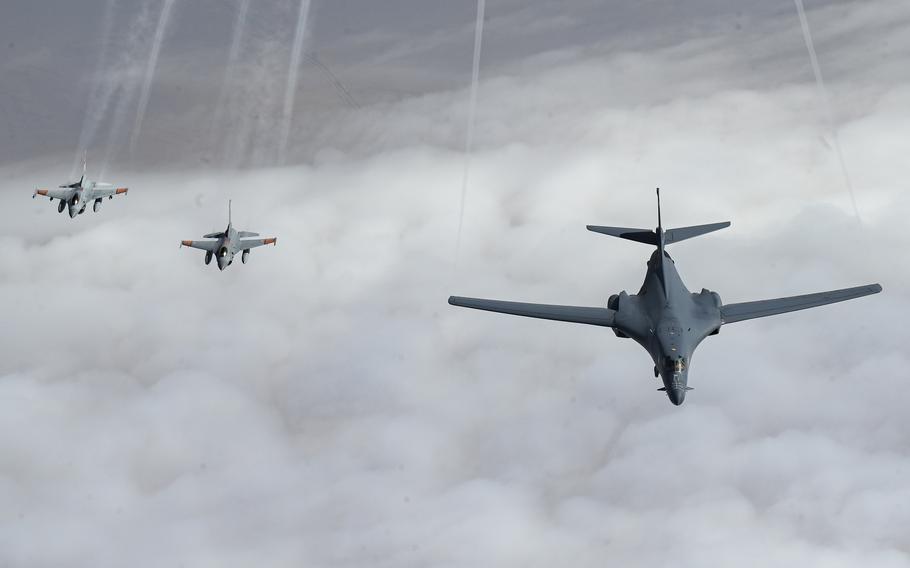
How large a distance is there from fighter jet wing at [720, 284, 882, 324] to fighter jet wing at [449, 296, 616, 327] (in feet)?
35.6

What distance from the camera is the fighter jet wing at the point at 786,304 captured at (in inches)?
3073

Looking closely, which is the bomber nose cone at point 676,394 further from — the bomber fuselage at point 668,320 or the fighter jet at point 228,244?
the fighter jet at point 228,244

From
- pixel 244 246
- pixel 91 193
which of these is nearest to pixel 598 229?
pixel 244 246

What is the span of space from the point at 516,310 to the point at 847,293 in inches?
1194

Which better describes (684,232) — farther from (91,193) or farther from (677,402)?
(91,193)

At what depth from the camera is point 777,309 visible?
78375 millimetres

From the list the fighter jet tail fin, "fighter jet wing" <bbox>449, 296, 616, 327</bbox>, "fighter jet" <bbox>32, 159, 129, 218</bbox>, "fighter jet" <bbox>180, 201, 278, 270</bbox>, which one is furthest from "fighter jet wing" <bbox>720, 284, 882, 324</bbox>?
"fighter jet" <bbox>32, 159, 129, 218</bbox>

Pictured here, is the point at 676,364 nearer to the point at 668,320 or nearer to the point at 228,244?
the point at 668,320

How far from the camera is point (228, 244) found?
104 m

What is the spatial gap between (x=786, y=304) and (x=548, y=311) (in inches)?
857

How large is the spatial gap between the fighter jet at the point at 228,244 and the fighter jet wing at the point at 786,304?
54.5 meters

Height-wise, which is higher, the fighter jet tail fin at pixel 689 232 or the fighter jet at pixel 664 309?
the fighter jet tail fin at pixel 689 232

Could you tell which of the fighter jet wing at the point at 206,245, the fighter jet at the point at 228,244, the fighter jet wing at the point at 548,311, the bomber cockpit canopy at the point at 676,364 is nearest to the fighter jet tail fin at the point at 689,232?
the fighter jet wing at the point at 548,311

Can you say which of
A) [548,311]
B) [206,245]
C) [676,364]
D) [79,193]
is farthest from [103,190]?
[676,364]
